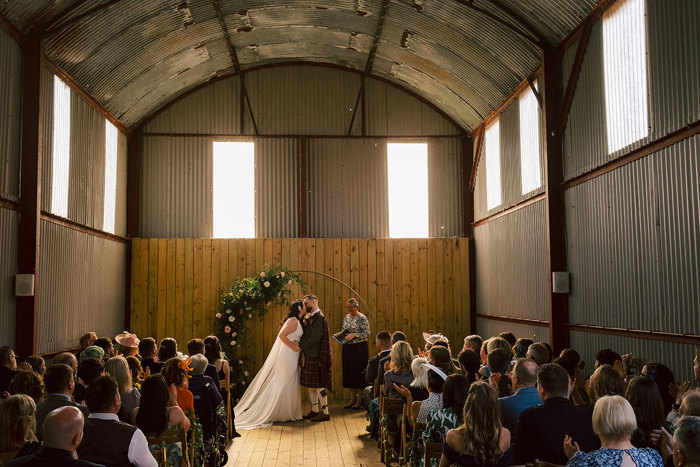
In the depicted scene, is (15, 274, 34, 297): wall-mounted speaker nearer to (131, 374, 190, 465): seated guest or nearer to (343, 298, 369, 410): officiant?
(131, 374, 190, 465): seated guest

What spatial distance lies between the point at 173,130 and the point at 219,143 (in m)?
1.00

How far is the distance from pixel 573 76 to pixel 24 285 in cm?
784

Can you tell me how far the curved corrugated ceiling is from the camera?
10.4 meters

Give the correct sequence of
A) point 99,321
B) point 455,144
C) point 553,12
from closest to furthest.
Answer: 1. point 553,12
2. point 99,321
3. point 455,144

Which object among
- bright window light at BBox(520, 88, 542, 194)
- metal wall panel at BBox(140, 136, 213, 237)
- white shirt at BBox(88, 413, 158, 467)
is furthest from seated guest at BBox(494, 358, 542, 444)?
metal wall panel at BBox(140, 136, 213, 237)

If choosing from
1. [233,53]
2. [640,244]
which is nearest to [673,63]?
[640,244]

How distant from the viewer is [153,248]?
14.9 m

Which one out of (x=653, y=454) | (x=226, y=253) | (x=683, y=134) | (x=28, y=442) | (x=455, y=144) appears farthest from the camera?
(x=455, y=144)

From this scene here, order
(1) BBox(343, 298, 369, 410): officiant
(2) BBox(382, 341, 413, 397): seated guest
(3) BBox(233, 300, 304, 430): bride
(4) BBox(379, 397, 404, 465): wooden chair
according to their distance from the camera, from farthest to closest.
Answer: (1) BBox(343, 298, 369, 410): officiant → (3) BBox(233, 300, 304, 430): bride → (2) BBox(382, 341, 413, 397): seated guest → (4) BBox(379, 397, 404, 465): wooden chair

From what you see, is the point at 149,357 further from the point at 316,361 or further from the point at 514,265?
the point at 514,265

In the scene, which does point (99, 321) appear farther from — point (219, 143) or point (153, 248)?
point (219, 143)

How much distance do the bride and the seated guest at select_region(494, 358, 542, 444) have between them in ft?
21.9

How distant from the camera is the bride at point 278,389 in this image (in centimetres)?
1173

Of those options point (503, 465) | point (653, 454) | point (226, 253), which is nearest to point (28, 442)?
point (503, 465)
